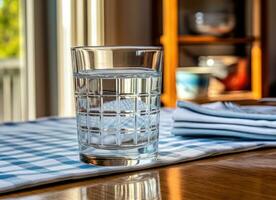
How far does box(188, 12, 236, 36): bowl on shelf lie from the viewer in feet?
9.81

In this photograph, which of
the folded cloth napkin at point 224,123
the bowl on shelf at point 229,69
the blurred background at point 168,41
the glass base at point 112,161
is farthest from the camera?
the bowl on shelf at point 229,69

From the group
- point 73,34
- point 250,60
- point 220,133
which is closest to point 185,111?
point 220,133

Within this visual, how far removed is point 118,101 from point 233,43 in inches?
103

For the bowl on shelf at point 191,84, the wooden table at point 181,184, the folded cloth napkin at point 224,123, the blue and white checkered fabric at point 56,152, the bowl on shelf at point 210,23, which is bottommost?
the wooden table at point 181,184

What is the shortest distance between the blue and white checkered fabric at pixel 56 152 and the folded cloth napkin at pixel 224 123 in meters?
0.01

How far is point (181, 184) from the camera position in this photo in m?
0.51

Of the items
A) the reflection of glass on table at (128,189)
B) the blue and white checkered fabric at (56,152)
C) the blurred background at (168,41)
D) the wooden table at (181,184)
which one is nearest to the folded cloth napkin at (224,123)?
the blue and white checkered fabric at (56,152)

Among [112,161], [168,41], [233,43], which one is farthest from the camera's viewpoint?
[233,43]

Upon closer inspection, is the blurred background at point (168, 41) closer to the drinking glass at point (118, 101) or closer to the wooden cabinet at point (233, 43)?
the wooden cabinet at point (233, 43)

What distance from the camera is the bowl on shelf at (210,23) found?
2.99m

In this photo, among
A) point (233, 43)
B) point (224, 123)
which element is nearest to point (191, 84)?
point (233, 43)

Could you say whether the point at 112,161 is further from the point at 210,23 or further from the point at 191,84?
the point at 210,23

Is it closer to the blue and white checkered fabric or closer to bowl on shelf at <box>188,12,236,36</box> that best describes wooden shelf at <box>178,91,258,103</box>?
bowl on shelf at <box>188,12,236,36</box>

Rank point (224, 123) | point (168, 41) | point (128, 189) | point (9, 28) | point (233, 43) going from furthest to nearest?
point (9, 28) < point (233, 43) < point (168, 41) < point (224, 123) < point (128, 189)
